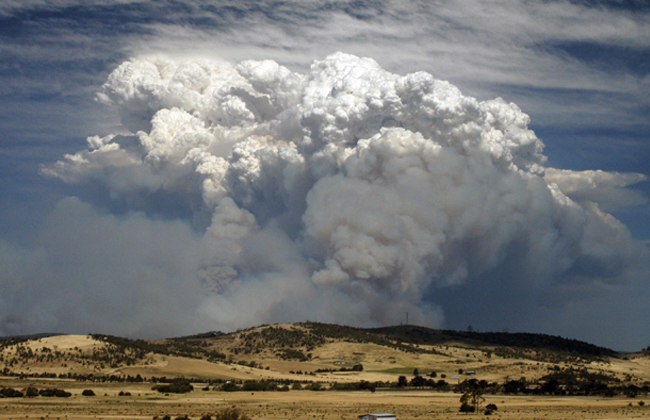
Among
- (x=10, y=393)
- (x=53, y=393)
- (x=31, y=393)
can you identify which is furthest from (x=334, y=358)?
(x=10, y=393)

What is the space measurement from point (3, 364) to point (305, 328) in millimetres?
79021

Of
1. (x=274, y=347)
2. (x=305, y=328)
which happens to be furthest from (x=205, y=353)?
(x=305, y=328)

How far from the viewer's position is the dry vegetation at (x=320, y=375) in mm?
68188

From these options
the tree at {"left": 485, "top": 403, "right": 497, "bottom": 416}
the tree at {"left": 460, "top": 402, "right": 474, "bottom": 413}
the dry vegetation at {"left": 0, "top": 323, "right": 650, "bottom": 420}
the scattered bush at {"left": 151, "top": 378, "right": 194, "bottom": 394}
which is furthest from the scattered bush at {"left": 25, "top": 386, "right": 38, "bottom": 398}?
the tree at {"left": 485, "top": 403, "right": 497, "bottom": 416}

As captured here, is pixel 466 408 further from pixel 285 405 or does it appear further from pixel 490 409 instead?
pixel 285 405

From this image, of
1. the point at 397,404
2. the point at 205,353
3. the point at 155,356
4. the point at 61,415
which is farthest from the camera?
the point at 205,353

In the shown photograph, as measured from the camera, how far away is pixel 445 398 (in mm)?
84000

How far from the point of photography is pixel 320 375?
11725cm

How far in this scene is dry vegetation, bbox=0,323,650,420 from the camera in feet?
224

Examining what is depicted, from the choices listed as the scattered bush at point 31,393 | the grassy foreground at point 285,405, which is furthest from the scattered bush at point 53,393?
the grassy foreground at point 285,405

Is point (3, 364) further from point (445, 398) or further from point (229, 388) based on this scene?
point (445, 398)

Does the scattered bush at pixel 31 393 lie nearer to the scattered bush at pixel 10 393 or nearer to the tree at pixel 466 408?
the scattered bush at pixel 10 393

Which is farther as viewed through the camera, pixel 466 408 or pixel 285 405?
pixel 285 405

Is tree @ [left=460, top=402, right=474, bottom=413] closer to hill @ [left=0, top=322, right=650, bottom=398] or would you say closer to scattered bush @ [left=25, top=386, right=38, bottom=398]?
hill @ [left=0, top=322, right=650, bottom=398]
